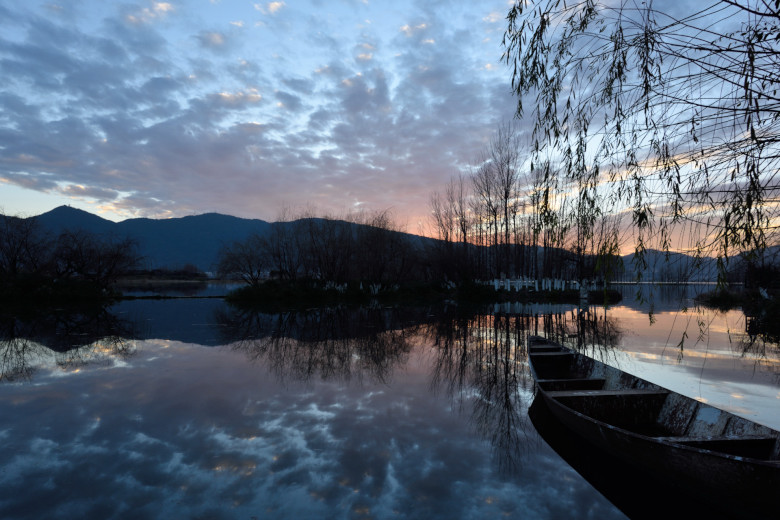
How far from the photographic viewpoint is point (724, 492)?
3340mm

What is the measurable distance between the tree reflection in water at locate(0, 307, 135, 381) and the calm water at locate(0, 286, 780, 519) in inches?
4.5

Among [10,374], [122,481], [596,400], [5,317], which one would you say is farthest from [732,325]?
[5,317]

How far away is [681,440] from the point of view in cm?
380

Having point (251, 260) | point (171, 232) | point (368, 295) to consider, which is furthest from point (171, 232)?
point (368, 295)

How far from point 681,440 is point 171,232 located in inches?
8286

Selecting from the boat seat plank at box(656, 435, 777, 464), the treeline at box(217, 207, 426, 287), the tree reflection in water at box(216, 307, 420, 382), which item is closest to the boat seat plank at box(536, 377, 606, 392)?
the boat seat plank at box(656, 435, 777, 464)

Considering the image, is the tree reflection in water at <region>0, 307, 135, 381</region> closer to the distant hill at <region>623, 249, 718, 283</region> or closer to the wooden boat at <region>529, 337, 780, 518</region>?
the wooden boat at <region>529, 337, 780, 518</region>

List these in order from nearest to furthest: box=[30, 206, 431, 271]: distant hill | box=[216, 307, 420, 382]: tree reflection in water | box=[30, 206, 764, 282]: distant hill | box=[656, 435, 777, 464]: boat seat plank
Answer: box=[656, 435, 777, 464]: boat seat plank → box=[216, 307, 420, 382]: tree reflection in water → box=[30, 206, 764, 282]: distant hill → box=[30, 206, 431, 271]: distant hill

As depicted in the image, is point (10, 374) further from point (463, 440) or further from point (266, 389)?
point (463, 440)

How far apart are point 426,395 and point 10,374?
9.04 metres

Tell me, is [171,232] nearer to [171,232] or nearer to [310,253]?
[171,232]

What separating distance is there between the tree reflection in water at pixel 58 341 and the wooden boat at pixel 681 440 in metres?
Answer: 10.9

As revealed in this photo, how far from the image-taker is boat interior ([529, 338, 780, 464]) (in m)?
3.80

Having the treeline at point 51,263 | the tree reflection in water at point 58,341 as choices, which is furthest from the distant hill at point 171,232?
the tree reflection in water at point 58,341
